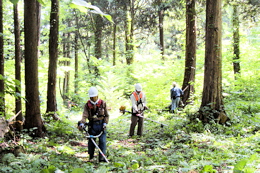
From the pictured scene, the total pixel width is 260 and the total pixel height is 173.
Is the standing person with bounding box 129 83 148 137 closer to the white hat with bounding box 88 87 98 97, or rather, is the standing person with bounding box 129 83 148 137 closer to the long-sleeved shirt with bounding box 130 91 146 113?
the long-sleeved shirt with bounding box 130 91 146 113

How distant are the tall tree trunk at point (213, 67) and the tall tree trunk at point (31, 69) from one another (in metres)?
5.90

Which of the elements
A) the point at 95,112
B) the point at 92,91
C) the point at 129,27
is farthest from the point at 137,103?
the point at 129,27

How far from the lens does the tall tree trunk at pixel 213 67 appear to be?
8867mm

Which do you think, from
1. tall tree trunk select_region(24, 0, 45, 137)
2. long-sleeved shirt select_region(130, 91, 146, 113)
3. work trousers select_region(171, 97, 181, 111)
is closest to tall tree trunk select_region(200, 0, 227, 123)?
long-sleeved shirt select_region(130, 91, 146, 113)

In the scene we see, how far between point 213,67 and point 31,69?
6.40 metres

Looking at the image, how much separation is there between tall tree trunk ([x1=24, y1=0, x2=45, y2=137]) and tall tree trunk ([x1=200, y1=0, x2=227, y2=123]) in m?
5.90

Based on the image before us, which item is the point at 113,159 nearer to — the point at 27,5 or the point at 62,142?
the point at 62,142

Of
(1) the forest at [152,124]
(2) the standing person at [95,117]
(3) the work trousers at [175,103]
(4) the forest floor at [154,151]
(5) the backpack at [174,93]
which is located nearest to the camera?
(4) the forest floor at [154,151]

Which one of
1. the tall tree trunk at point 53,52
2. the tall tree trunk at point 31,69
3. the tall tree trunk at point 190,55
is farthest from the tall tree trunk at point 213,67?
the tall tree trunk at point 53,52

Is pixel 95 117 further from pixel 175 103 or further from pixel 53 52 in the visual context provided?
pixel 175 103

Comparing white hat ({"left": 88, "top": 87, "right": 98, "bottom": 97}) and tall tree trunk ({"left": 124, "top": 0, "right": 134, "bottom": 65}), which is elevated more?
tall tree trunk ({"left": 124, "top": 0, "right": 134, "bottom": 65})

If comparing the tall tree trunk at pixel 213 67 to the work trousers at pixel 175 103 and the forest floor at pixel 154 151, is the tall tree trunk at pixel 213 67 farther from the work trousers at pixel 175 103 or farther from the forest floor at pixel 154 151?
the work trousers at pixel 175 103

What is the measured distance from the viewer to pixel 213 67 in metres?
8.95

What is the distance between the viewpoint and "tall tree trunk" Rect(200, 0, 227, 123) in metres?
8.87
